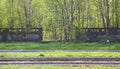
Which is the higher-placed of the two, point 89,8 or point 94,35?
point 89,8

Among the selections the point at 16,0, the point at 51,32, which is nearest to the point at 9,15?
the point at 16,0

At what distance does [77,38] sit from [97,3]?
6.53 metres

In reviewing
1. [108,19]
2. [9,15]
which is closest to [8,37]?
[9,15]

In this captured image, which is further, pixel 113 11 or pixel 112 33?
pixel 113 11

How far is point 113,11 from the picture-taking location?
126ft

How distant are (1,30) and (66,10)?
746cm

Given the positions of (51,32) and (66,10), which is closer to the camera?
(66,10)

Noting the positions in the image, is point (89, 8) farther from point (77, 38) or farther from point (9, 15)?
point (9, 15)

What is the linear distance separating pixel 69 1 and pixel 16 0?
799 centimetres

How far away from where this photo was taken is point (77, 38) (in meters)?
34.2

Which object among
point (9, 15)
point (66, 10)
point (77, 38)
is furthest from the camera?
point (9, 15)

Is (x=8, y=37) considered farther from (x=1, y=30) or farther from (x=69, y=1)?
(x=69, y=1)

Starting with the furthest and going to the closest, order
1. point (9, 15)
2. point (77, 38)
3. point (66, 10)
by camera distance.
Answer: point (9, 15) → point (66, 10) → point (77, 38)

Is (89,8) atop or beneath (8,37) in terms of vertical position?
atop
